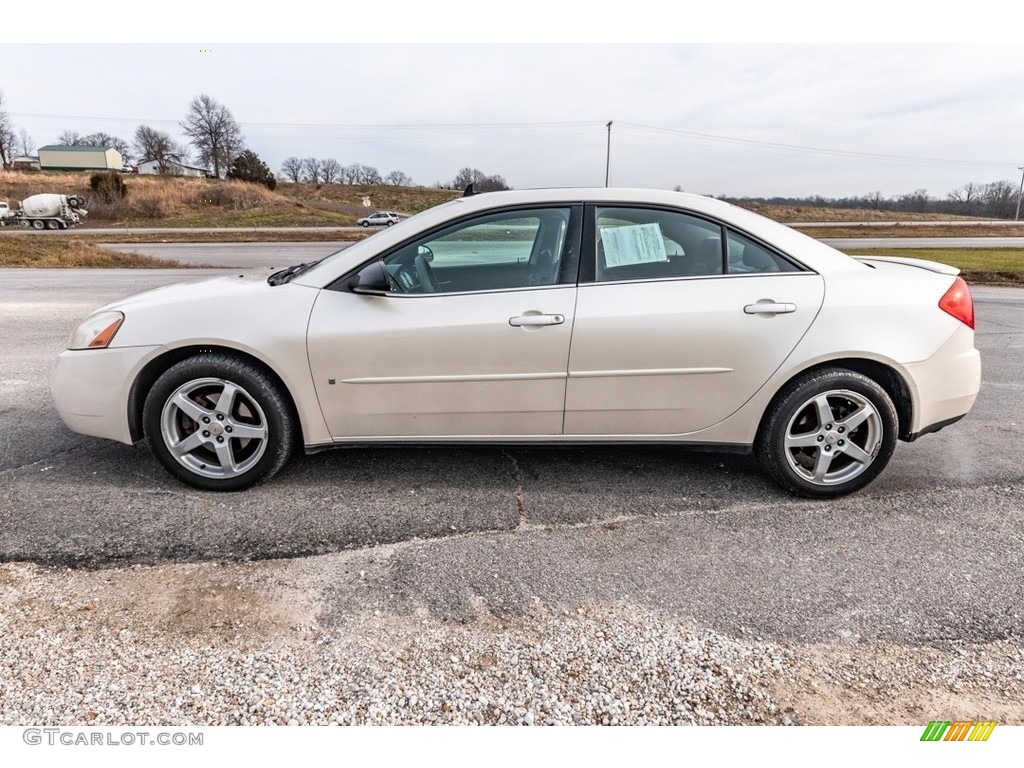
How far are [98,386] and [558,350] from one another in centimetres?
239

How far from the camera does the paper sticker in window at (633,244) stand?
3.19 m

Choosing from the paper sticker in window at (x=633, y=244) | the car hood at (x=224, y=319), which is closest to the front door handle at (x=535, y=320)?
the paper sticker in window at (x=633, y=244)

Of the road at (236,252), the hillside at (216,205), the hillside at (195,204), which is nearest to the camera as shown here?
the road at (236,252)

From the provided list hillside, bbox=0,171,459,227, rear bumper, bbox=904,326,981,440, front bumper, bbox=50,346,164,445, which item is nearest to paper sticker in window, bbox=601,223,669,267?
rear bumper, bbox=904,326,981,440

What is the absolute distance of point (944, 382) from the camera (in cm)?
324

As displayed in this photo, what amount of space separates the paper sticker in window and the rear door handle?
49 centimetres

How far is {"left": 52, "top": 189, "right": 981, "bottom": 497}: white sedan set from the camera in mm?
3078

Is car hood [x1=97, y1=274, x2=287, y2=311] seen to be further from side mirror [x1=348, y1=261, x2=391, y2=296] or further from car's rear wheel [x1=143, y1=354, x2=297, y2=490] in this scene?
side mirror [x1=348, y1=261, x2=391, y2=296]

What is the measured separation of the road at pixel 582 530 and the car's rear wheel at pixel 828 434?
134mm

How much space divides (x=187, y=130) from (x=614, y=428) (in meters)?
85.0

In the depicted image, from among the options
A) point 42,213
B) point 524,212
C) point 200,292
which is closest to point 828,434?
point 524,212

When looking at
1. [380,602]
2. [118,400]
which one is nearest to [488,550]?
[380,602]

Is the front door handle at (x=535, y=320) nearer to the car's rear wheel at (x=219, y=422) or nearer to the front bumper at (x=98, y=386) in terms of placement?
the car's rear wheel at (x=219, y=422)

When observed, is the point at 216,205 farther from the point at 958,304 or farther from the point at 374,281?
→ the point at 958,304
